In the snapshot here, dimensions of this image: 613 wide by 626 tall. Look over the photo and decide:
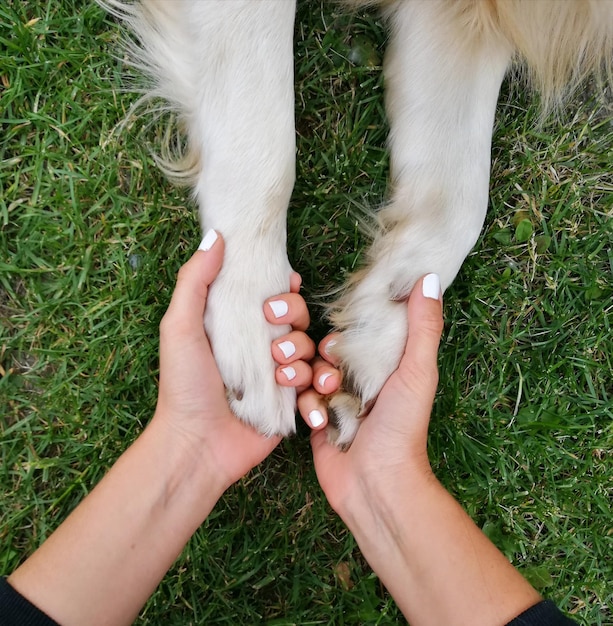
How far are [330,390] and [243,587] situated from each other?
86 cm

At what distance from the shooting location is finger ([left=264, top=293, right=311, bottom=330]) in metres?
1.72

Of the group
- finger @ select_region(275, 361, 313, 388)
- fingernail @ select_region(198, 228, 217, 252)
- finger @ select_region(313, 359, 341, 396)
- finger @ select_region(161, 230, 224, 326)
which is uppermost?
fingernail @ select_region(198, 228, 217, 252)

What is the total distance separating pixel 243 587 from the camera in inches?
85.1

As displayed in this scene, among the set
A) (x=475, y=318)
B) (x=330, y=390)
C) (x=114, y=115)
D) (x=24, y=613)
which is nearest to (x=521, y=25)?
(x=475, y=318)

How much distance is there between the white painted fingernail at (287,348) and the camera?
1.73 meters

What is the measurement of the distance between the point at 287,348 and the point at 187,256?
596mm

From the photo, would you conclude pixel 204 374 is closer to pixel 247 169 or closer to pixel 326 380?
pixel 326 380

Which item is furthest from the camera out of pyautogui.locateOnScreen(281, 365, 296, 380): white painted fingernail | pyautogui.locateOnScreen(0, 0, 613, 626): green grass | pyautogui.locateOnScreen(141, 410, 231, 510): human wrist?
pyautogui.locateOnScreen(0, 0, 613, 626): green grass

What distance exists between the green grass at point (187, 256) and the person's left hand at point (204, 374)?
318 mm

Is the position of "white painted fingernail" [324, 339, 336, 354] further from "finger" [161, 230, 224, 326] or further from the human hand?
"finger" [161, 230, 224, 326]

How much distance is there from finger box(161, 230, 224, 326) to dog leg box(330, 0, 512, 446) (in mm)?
379

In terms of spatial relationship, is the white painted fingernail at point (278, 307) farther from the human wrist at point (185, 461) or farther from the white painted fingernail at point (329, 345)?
the human wrist at point (185, 461)

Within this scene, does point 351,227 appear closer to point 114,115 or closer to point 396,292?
point 396,292

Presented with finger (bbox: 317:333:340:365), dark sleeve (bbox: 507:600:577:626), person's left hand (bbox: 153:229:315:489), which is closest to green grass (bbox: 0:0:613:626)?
finger (bbox: 317:333:340:365)
